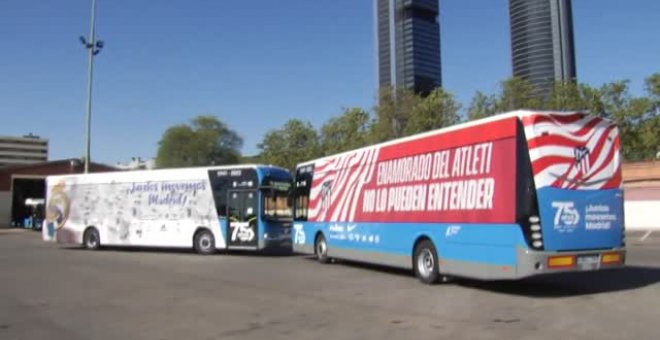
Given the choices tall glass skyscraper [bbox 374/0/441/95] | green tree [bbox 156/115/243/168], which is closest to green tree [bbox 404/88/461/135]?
tall glass skyscraper [bbox 374/0/441/95]

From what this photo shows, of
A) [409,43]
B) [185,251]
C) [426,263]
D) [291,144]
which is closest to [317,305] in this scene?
[426,263]

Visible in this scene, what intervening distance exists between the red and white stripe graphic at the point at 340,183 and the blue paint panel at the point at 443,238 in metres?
0.43

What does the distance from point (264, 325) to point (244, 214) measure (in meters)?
14.5

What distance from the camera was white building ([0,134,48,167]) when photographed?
16050 centimetres

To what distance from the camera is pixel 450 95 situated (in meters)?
48.2

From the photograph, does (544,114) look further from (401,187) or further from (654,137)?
(654,137)

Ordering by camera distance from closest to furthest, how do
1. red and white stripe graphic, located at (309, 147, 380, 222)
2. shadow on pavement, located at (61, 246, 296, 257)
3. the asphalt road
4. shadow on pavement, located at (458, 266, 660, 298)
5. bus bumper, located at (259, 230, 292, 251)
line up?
the asphalt road → shadow on pavement, located at (458, 266, 660, 298) → red and white stripe graphic, located at (309, 147, 380, 222) → bus bumper, located at (259, 230, 292, 251) → shadow on pavement, located at (61, 246, 296, 257)

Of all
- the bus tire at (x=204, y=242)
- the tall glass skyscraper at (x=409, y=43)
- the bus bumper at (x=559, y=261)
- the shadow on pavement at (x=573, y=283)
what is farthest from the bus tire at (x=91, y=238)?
the tall glass skyscraper at (x=409, y=43)

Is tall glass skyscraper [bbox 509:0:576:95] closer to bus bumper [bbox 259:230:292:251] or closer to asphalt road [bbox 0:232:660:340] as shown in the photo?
bus bumper [bbox 259:230:292:251]

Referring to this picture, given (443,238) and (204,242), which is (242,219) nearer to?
(204,242)

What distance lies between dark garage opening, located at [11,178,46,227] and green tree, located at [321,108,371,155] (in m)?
26.8

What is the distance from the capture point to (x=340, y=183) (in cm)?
1873

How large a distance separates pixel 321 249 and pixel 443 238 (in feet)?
23.6

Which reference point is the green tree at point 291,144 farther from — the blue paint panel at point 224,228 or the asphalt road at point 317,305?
the asphalt road at point 317,305
